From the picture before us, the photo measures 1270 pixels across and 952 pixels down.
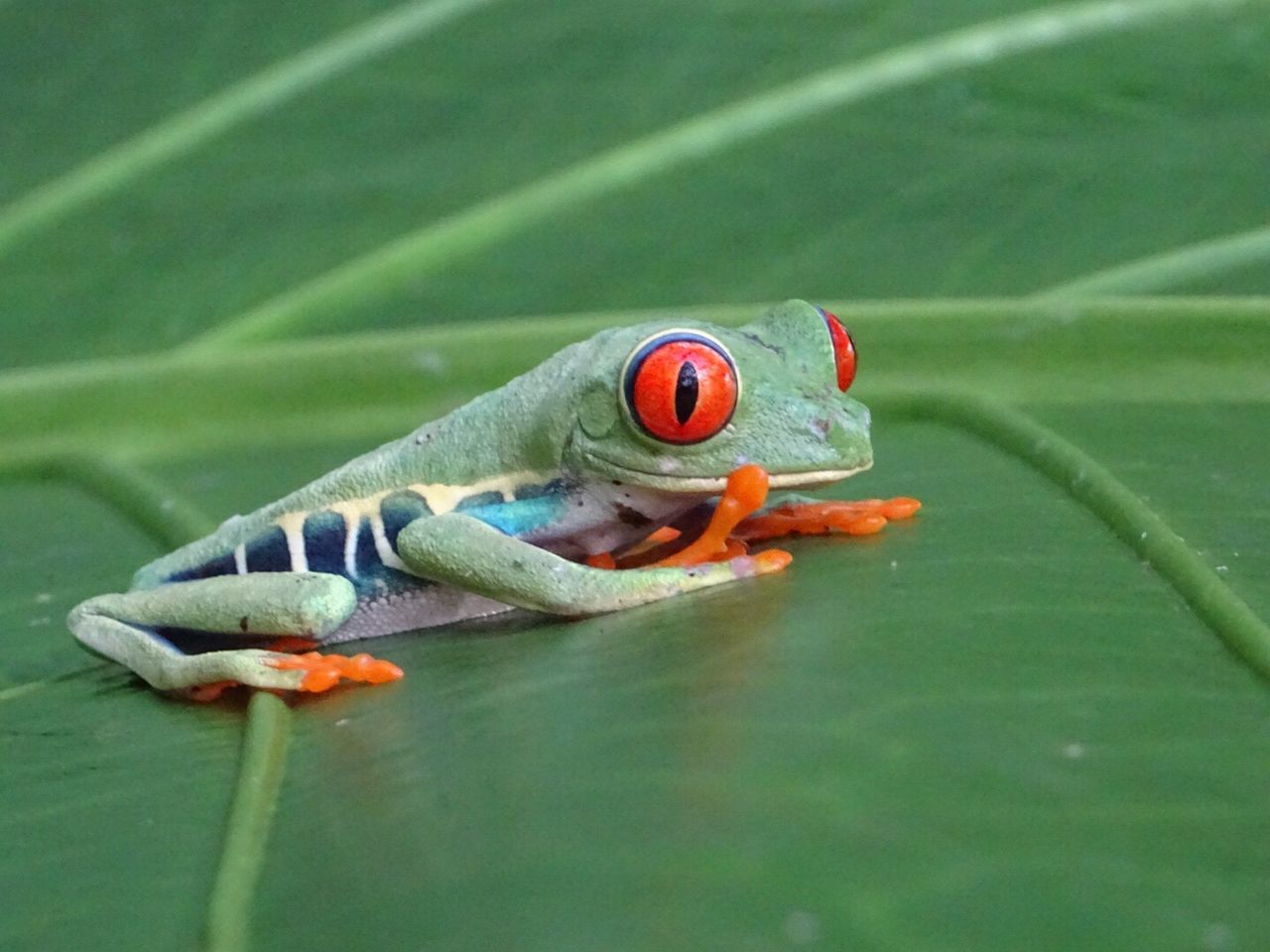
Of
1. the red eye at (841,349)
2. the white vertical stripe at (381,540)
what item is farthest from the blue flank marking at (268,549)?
the red eye at (841,349)

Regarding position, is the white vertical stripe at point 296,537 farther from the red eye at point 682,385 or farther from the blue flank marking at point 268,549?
the red eye at point 682,385

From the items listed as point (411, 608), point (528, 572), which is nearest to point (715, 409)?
point (528, 572)

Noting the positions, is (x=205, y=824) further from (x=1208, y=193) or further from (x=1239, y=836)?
(x=1208, y=193)

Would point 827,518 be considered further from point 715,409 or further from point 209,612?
point 209,612

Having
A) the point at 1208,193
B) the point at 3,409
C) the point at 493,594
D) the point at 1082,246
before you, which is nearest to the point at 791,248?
the point at 1082,246

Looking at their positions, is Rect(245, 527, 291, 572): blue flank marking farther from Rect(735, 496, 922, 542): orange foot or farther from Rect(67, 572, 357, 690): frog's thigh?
Rect(735, 496, 922, 542): orange foot

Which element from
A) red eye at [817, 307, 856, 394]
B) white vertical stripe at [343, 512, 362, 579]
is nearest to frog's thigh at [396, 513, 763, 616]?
white vertical stripe at [343, 512, 362, 579]
